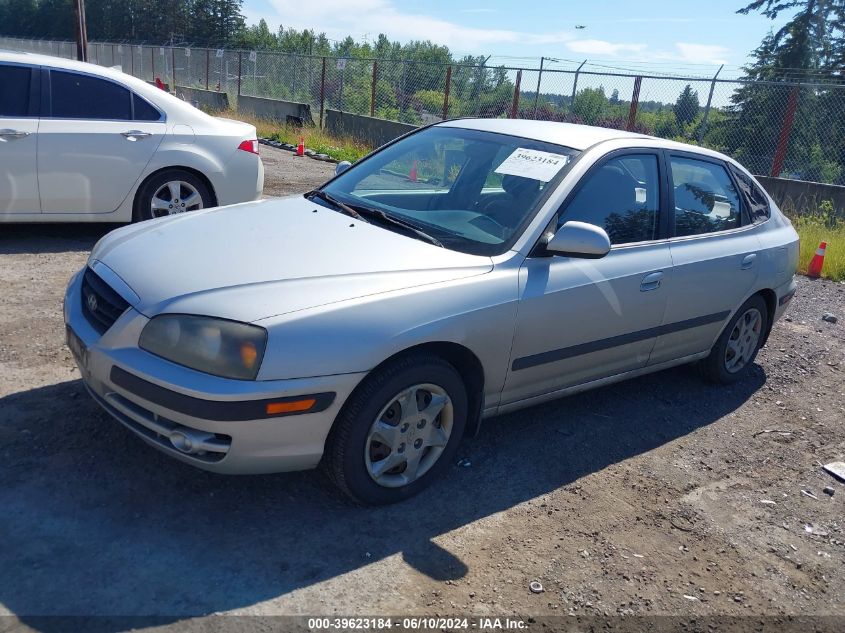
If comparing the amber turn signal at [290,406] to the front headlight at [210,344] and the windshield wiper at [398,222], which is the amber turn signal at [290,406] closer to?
the front headlight at [210,344]

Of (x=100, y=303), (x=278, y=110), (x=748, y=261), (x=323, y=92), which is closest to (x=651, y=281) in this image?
(x=748, y=261)

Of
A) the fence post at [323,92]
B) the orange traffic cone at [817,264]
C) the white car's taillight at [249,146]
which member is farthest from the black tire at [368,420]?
the fence post at [323,92]

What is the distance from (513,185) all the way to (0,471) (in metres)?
2.82

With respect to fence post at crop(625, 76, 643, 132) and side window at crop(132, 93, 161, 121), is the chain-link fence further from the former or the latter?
side window at crop(132, 93, 161, 121)

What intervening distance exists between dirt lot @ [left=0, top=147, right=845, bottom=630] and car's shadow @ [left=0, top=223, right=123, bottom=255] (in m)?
2.22

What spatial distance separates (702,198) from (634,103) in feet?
32.5

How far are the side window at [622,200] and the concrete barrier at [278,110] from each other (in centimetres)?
1711

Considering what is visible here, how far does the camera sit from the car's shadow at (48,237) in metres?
6.84

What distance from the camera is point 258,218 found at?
412 cm

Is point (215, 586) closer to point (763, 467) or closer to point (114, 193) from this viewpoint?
point (763, 467)

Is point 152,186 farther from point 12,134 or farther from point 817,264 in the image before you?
point 817,264

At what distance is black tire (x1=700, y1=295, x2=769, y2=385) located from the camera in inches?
205

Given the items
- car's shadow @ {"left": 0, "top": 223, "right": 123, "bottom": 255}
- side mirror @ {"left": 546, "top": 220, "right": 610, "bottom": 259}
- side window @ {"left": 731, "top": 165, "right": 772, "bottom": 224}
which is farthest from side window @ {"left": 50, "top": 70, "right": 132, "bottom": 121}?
side window @ {"left": 731, "top": 165, "right": 772, "bottom": 224}

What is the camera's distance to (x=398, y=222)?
13.0ft
